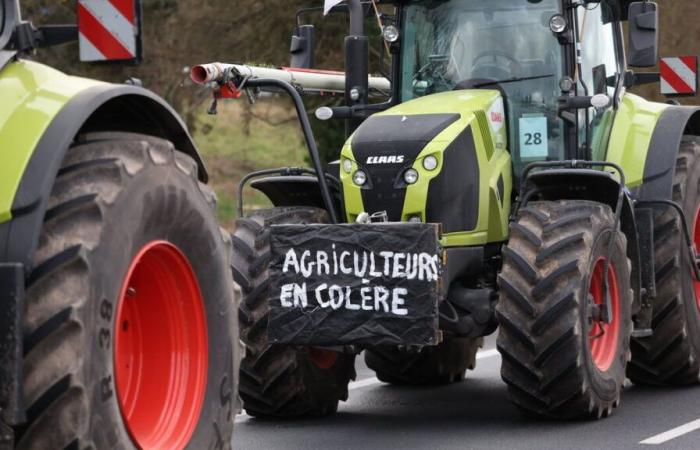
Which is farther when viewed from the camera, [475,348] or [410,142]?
[475,348]

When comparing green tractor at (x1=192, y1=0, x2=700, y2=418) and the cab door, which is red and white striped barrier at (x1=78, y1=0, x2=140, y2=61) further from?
the cab door

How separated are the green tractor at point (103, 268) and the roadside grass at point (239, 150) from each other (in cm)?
2140

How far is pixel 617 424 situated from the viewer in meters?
8.57

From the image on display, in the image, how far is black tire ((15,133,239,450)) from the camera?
4.38 m

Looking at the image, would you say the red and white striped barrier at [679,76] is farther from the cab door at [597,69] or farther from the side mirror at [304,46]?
the side mirror at [304,46]

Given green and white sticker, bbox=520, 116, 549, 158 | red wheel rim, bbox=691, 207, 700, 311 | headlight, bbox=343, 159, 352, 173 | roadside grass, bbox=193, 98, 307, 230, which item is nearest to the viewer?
headlight, bbox=343, 159, 352, 173

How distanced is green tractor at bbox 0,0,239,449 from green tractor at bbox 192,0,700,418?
98.7 inches

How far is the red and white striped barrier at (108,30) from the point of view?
17.2 ft

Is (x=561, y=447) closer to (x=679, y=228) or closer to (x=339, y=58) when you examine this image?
(x=679, y=228)

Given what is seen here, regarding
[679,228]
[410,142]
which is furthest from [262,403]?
[679,228]

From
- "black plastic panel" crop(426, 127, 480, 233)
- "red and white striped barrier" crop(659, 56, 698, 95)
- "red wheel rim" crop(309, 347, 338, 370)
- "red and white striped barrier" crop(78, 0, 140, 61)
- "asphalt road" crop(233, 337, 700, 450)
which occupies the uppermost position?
"red and white striped barrier" crop(78, 0, 140, 61)

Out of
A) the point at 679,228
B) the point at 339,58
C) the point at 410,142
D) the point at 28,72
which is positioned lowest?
the point at 339,58

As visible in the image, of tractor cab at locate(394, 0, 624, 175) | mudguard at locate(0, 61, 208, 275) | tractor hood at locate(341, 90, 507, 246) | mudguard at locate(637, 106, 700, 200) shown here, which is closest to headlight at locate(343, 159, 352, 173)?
tractor hood at locate(341, 90, 507, 246)

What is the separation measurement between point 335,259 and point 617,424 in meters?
1.79
